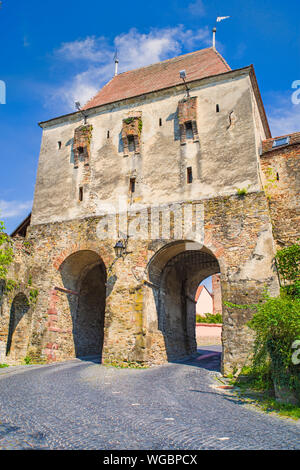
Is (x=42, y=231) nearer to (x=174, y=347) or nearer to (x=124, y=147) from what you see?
(x=124, y=147)

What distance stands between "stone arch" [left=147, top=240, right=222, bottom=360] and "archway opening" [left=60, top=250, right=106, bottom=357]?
263cm

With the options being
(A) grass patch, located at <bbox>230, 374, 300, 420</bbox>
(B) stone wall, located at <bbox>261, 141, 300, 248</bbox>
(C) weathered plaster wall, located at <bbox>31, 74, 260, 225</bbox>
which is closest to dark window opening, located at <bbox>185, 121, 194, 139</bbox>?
(C) weathered plaster wall, located at <bbox>31, 74, 260, 225</bbox>

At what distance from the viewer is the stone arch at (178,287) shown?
1173 cm

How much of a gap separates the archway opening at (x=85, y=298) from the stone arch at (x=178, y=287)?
263cm

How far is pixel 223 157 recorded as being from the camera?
11.5 meters

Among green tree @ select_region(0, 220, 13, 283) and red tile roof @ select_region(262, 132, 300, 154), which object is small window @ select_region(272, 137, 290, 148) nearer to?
red tile roof @ select_region(262, 132, 300, 154)

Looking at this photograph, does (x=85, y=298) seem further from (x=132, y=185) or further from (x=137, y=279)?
(x=132, y=185)

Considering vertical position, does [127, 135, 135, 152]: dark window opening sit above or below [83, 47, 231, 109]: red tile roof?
below

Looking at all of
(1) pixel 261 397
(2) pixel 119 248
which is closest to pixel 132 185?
(2) pixel 119 248

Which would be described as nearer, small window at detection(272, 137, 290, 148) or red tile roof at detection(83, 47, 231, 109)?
small window at detection(272, 137, 290, 148)

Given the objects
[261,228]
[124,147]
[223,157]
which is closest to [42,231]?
[124,147]

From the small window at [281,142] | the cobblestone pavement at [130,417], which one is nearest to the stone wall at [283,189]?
the small window at [281,142]

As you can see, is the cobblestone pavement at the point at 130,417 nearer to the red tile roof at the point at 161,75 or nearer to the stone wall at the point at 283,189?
the stone wall at the point at 283,189

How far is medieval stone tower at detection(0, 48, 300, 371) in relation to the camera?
10578 mm
